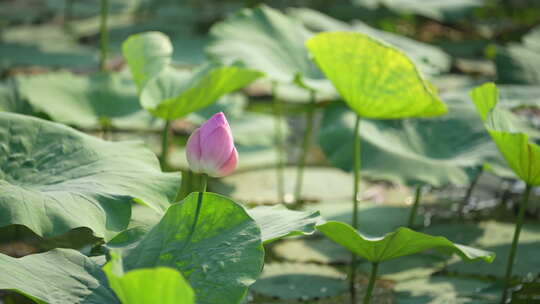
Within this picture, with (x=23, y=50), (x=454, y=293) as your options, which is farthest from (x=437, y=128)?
(x=23, y=50)

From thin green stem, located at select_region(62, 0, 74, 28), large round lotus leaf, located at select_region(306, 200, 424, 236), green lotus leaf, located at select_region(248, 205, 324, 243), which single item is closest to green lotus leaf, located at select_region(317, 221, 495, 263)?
green lotus leaf, located at select_region(248, 205, 324, 243)

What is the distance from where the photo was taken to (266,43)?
245 cm

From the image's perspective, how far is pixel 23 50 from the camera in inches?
151

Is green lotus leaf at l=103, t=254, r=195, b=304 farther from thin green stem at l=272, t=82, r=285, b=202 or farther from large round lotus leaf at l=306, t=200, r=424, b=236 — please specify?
thin green stem at l=272, t=82, r=285, b=202

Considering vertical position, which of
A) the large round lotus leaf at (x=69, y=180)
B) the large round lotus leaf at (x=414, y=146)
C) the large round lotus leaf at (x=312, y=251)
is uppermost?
the large round lotus leaf at (x=69, y=180)

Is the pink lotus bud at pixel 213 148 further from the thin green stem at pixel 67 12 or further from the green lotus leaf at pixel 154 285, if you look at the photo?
the thin green stem at pixel 67 12

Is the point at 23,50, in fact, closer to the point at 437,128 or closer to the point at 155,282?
the point at 437,128

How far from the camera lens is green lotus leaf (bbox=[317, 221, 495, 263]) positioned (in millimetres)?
1396

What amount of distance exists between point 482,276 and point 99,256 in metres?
1.10

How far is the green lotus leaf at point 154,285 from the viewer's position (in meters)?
0.88

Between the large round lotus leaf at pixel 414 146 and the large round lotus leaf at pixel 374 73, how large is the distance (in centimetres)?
20

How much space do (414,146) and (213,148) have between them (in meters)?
1.08

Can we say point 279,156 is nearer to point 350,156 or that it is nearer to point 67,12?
point 350,156

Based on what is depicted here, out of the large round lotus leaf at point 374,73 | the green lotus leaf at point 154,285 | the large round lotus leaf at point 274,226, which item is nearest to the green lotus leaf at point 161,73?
the large round lotus leaf at point 374,73
